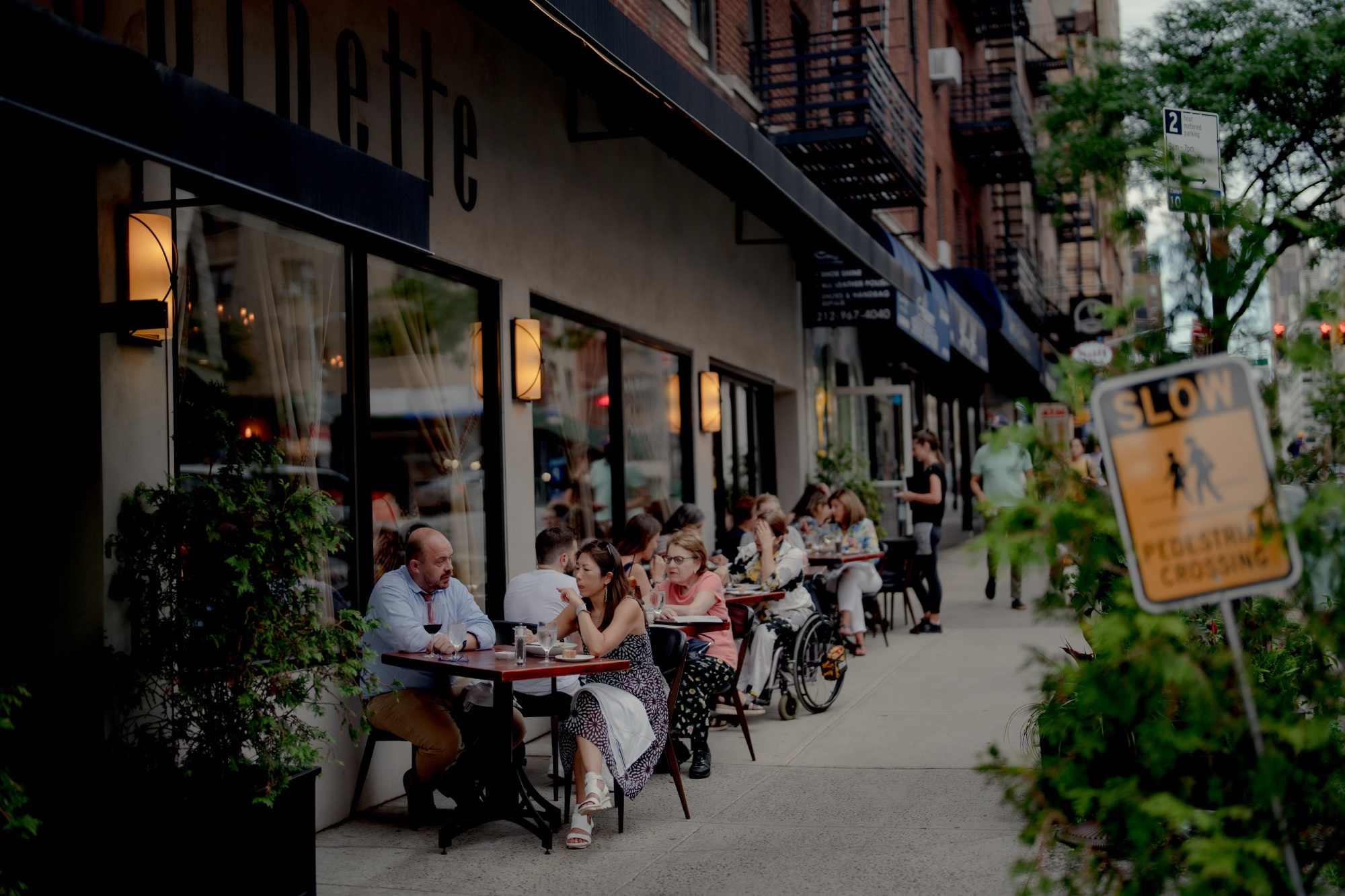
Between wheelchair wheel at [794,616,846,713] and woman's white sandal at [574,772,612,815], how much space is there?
274 cm

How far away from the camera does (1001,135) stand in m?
24.9

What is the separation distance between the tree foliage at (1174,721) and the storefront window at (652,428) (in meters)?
7.54

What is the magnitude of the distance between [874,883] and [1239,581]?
2713 mm

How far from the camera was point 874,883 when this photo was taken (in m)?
5.07

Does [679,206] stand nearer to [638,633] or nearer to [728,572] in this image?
[728,572]

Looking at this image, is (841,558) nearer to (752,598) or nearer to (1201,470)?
(752,598)

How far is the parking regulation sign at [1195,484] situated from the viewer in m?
2.80

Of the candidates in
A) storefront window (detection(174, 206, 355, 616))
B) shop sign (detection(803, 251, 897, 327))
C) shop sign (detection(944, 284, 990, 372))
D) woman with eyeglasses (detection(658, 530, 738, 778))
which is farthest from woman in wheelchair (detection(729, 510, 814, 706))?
shop sign (detection(944, 284, 990, 372))

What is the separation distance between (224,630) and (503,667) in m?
1.47

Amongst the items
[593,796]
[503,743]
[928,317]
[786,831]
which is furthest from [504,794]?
Result: [928,317]

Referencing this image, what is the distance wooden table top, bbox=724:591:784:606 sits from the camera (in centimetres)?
802

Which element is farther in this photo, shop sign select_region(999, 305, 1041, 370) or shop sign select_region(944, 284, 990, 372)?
shop sign select_region(999, 305, 1041, 370)

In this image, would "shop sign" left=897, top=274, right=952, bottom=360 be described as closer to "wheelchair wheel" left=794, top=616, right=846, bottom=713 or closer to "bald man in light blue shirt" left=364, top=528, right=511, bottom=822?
"wheelchair wheel" left=794, top=616, right=846, bottom=713

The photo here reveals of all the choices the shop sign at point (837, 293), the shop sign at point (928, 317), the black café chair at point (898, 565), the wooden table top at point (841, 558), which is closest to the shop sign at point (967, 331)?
the shop sign at point (928, 317)
